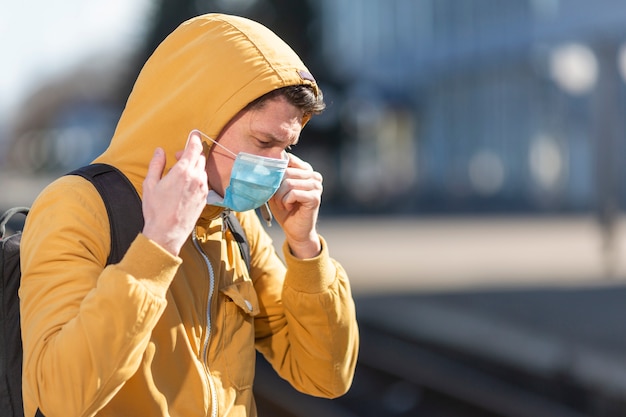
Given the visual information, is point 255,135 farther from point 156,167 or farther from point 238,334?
point 238,334

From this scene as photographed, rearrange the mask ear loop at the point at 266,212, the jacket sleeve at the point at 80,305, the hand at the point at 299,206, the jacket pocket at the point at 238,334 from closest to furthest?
the jacket sleeve at the point at 80,305
the jacket pocket at the point at 238,334
the hand at the point at 299,206
the mask ear loop at the point at 266,212

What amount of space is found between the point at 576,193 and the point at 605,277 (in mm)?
21784

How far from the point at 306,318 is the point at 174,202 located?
60 centimetres

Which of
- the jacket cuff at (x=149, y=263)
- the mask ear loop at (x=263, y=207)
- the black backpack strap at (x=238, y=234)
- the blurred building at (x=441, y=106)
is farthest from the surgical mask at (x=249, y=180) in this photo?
the blurred building at (x=441, y=106)

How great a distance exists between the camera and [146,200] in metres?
2.06

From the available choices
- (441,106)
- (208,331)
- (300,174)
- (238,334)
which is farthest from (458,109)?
(208,331)

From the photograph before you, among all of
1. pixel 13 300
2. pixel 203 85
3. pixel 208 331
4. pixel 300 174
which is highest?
pixel 203 85

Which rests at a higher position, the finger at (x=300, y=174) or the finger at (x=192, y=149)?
the finger at (x=192, y=149)

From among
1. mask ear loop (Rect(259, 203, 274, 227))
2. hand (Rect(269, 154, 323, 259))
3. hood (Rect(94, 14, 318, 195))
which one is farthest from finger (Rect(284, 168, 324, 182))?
hood (Rect(94, 14, 318, 195))

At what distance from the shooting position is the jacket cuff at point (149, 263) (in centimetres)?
200

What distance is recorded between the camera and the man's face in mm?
2275

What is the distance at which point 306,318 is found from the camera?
2.52m

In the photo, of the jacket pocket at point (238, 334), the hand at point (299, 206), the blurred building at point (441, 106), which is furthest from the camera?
the blurred building at point (441, 106)

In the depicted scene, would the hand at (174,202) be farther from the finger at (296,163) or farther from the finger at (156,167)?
the finger at (296,163)
